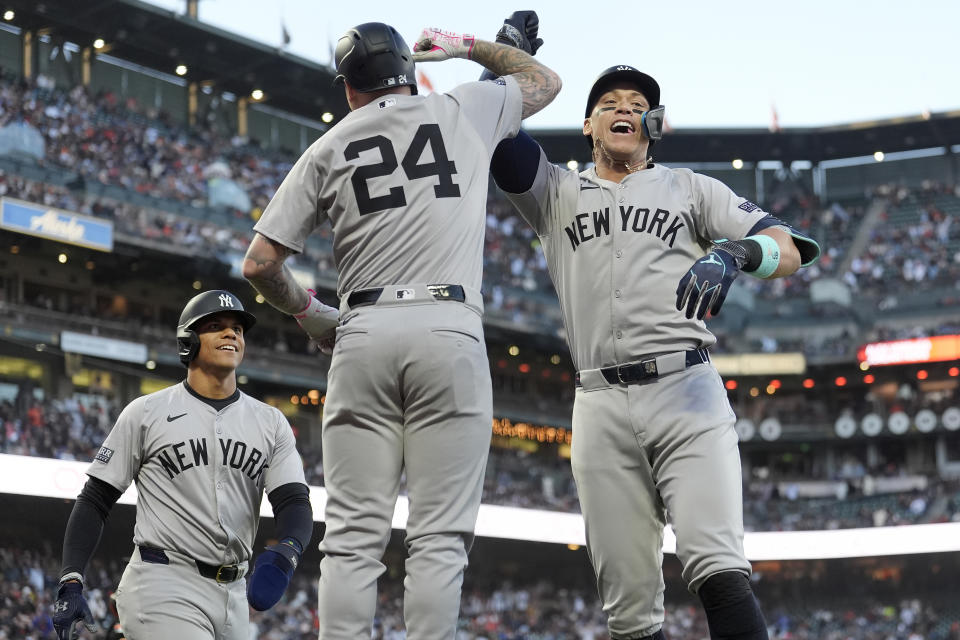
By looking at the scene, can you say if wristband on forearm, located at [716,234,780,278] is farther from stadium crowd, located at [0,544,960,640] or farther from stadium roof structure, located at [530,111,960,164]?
stadium roof structure, located at [530,111,960,164]

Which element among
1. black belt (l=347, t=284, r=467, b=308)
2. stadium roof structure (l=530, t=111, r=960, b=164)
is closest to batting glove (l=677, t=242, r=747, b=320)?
black belt (l=347, t=284, r=467, b=308)

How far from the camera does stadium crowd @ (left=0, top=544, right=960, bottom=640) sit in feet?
72.7

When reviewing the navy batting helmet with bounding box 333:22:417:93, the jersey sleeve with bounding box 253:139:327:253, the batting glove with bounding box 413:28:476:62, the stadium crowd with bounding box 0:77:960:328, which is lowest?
the jersey sleeve with bounding box 253:139:327:253

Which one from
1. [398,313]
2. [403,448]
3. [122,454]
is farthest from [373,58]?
[122,454]

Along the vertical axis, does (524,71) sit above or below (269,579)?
above

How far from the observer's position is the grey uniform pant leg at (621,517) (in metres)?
4.73

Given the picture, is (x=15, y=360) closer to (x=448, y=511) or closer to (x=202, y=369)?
(x=202, y=369)

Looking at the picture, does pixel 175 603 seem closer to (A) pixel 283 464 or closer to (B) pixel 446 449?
(A) pixel 283 464

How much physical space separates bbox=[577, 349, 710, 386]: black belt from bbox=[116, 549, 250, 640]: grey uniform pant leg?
2264 millimetres

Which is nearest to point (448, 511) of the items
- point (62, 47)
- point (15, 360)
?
point (15, 360)

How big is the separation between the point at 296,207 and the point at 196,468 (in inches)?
77.6

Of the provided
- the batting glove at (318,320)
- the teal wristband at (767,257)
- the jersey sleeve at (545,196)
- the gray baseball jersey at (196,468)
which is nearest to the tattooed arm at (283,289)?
the batting glove at (318,320)

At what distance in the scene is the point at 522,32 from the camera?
5281 millimetres

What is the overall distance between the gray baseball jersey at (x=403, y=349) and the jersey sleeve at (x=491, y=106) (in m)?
0.02
